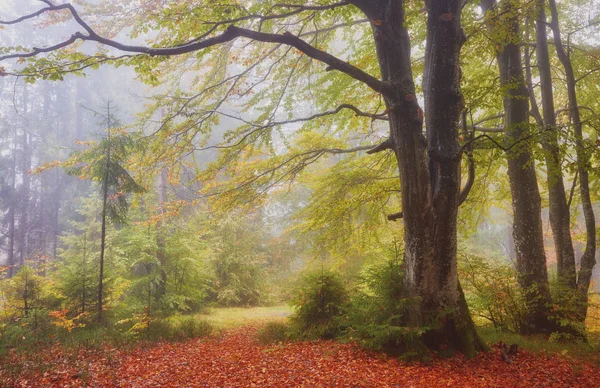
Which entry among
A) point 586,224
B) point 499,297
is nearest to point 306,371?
point 499,297

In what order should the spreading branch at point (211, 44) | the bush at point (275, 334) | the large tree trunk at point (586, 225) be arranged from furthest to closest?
the bush at point (275, 334) < the large tree trunk at point (586, 225) < the spreading branch at point (211, 44)

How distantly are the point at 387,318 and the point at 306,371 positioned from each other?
161 cm

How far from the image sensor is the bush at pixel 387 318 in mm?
5266

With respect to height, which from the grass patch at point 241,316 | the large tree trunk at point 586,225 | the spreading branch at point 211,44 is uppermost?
the spreading branch at point 211,44

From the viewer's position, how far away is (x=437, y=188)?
5.47 metres

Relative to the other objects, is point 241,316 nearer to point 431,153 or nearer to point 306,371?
point 306,371

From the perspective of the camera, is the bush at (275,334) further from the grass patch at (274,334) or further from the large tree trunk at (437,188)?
the large tree trunk at (437,188)

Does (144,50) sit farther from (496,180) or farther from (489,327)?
(496,180)

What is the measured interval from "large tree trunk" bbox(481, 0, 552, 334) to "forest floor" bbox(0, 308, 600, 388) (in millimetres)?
1170

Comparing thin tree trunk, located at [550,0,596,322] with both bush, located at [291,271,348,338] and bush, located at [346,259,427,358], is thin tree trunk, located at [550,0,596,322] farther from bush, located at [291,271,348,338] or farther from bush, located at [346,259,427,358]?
bush, located at [291,271,348,338]

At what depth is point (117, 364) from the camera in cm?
586

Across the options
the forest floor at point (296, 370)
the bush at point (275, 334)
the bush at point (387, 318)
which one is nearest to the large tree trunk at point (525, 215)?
the forest floor at point (296, 370)

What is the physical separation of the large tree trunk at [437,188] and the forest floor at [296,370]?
24.4 inches

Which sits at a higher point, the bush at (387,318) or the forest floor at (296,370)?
the bush at (387,318)
